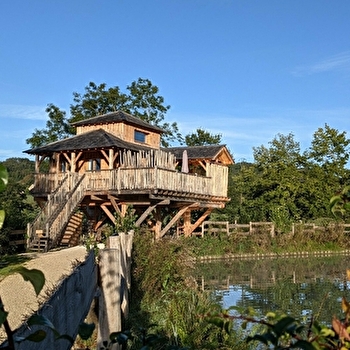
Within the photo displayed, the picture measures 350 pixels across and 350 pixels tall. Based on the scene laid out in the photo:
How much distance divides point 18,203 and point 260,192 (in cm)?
2064

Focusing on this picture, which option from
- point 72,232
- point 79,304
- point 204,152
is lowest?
point 72,232

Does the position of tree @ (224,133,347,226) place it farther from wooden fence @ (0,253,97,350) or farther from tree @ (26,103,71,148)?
wooden fence @ (0,253,97,350)

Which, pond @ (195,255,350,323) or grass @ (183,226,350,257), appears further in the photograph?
grass @ (183,226,350,257)

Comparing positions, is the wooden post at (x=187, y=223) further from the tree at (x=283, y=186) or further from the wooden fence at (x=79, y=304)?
the wooden fence at (x=79, y=304)

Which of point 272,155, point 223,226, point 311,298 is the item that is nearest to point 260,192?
point 272,155

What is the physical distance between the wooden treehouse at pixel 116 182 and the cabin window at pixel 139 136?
59 mm

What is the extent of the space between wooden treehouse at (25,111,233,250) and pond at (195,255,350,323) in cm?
359

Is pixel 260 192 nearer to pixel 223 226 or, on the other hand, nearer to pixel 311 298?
pixel 223 226

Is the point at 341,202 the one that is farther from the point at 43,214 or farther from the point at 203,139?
the point at 203,139

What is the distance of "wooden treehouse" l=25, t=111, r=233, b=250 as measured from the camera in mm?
21641

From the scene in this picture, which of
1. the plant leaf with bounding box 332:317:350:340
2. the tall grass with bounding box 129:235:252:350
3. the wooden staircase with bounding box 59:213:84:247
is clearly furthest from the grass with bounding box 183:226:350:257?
the plant leaf with bounding box 332:317:350:340

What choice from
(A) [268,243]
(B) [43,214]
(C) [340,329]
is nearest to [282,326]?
(C) [340,329]

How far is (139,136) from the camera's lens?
3059 centimetres

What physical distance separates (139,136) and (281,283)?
602 inches
